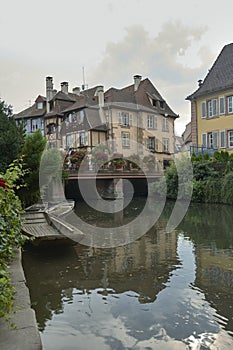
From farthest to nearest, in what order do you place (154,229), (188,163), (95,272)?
(188,163) → (154,229) → (95,272)

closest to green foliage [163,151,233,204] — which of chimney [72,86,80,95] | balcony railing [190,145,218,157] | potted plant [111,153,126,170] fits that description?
balcony railing [190,145,218,157]

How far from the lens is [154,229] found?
14.3m

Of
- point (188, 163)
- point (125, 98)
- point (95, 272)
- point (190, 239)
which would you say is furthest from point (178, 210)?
point (125, 98)

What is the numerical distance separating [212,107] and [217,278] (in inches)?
955

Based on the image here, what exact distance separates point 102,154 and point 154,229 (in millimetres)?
15199

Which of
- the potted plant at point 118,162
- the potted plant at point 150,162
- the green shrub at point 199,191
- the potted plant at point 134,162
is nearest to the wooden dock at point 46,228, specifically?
the green shrub at point 199,191

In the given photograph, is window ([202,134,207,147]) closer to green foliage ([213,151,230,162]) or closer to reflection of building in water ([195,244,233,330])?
green foliage ([213,151,230,162])

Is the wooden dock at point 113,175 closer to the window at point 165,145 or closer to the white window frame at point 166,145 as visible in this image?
the white window frame at point 166,145

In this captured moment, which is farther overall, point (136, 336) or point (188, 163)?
point (188, 163)

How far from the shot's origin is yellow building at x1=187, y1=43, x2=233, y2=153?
28484 mm

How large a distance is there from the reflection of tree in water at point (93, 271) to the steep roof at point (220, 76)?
20921 mm

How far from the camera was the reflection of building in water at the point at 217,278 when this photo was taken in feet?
18.8

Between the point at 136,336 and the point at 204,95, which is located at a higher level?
the point at 204,95

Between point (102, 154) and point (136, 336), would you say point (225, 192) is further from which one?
point (136, 336)
